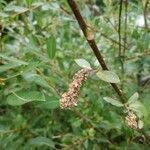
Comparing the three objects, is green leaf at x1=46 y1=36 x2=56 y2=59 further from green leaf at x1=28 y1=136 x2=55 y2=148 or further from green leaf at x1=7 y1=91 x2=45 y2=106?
green leaf at x1=28 y1=136 x2=55 y2=148

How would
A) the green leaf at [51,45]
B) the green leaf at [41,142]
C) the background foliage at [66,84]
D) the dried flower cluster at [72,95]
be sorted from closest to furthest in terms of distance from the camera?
the dried flower cluster at [72,95] → the green leaf at [51,45] → the background foliage at [66,84] → the green leaf at [41,142]

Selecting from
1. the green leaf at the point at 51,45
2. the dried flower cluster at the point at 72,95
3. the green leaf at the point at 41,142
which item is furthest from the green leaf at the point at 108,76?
the green leaf at the point at 41,142

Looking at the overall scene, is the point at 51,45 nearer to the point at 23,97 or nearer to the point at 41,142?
the point at 23,97

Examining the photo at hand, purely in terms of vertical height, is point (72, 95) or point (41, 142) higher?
point (72, 95)

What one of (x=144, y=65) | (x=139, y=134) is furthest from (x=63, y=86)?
(x=144, y=65)

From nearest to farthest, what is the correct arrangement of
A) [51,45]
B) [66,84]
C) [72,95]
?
[72,95] < [51,45] < [66,84]

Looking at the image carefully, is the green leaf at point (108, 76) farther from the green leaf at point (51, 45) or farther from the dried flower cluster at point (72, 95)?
the green leaf at point (51, 45)

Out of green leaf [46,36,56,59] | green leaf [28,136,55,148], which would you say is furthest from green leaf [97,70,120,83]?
green leaf [28,136,55,148]

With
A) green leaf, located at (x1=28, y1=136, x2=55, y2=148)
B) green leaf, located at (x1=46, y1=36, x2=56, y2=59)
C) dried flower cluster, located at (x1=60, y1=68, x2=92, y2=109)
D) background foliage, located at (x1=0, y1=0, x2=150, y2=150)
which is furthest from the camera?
green leaf, located at (x1=28, y1=136, x2=55, y2=148)

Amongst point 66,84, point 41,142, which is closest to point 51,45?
point 66,84
